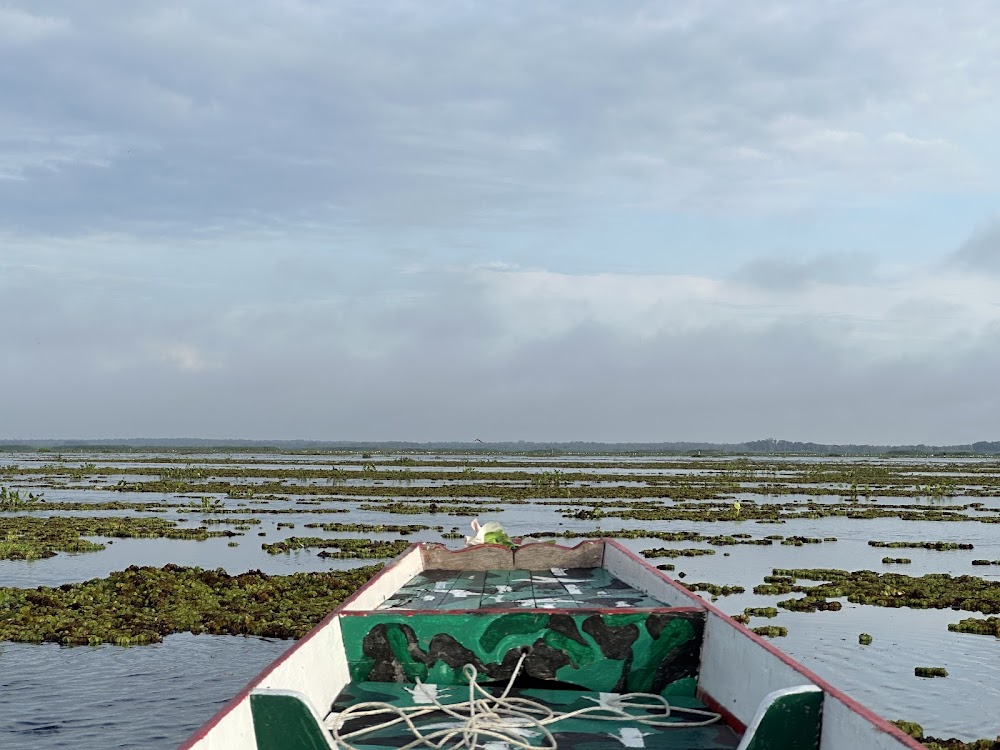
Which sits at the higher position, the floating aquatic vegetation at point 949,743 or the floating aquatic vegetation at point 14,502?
the floating aquatic vegetation at point 949,743

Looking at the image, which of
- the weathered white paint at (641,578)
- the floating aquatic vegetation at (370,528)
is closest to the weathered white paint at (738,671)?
the weathered white paint at (641,578)

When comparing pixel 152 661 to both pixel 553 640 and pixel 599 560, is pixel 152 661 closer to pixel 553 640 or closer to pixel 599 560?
pixel 599 560

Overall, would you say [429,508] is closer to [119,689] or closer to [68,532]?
[68,532]

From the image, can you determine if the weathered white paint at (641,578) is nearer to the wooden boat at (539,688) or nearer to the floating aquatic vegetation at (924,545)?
the wooden boat at (539,688)

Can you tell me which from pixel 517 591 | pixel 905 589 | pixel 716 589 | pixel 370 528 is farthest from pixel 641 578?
pixel 370 528

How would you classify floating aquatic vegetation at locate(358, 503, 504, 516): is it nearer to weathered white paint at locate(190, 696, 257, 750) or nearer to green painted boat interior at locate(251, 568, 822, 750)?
green painted boat interior at locate(251, 568, 822, 750)

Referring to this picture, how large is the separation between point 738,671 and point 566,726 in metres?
1.26

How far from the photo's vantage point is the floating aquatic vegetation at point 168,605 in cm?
1400

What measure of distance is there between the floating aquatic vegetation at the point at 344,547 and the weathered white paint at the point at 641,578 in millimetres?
Answer: 11809

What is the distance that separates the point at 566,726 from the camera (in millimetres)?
6125

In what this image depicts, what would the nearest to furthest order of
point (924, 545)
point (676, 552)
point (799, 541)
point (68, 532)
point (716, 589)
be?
point (716, 589)
point (676, 552)
point (924, 545)
point (799, 541)
point (68, 532)

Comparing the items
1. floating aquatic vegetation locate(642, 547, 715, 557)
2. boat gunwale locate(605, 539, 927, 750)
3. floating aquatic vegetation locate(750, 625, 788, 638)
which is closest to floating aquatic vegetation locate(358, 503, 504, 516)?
floating aquatic vegetation locate(642, 547, 715, 557)

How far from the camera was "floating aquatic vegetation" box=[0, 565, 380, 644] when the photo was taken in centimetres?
1400

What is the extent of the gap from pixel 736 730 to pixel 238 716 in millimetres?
3327
